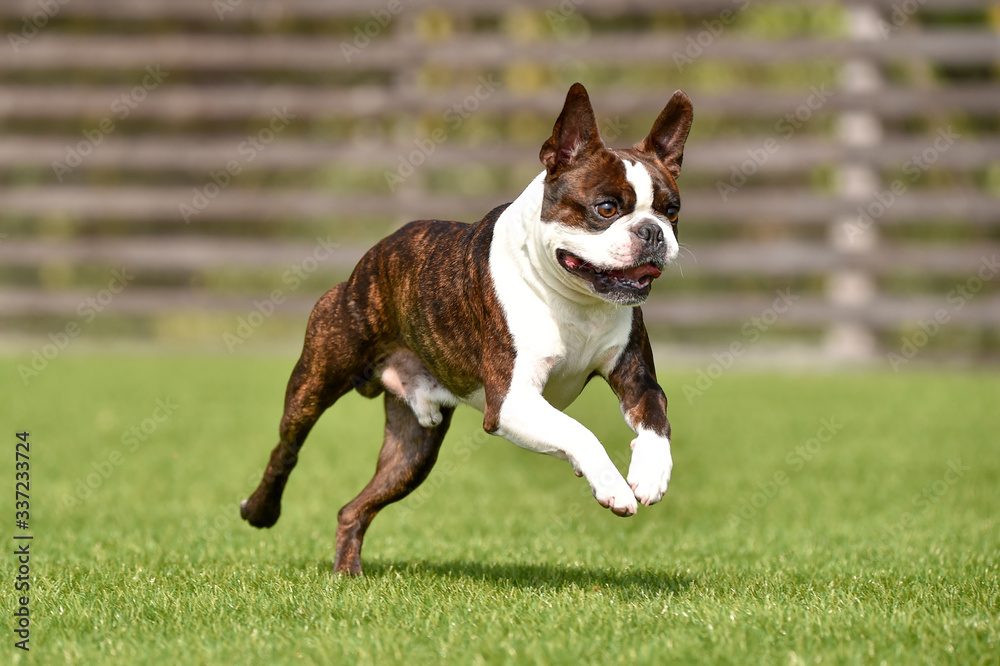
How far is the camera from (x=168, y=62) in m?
13.1

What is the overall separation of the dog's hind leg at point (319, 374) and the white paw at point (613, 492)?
127cm

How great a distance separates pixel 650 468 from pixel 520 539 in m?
1.86

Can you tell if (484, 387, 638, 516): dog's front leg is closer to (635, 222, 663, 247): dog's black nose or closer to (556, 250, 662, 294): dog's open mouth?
(556, 250, 662, 294): dog's open mouth

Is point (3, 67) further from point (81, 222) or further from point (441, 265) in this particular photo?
point (441, 265)

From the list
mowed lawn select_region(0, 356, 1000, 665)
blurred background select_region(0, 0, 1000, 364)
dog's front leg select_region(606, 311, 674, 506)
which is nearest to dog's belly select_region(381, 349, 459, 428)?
mowed lawn select_region(0, 356, 1000, 665)

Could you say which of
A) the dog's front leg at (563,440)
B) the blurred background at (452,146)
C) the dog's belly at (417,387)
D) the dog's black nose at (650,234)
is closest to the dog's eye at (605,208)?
the dog's black nose at (650,234)

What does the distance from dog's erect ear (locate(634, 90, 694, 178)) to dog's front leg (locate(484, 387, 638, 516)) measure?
0.82 m

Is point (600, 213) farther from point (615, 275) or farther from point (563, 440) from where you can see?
point (563, 440)

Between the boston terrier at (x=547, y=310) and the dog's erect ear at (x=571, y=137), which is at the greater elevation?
the dog's erect ear at (x=571, y=137)

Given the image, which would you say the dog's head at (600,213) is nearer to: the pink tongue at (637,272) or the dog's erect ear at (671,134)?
the pink tongue at (637,272)

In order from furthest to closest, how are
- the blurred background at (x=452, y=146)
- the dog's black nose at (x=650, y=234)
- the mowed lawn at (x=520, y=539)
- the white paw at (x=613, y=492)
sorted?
the blurred background at (x=452, y=146), the dog's black nose at (x=650, y=234), the white paw at (x=613, y=492), the mowed lawn at (x=520, y=539)

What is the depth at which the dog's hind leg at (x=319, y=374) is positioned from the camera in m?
4.26

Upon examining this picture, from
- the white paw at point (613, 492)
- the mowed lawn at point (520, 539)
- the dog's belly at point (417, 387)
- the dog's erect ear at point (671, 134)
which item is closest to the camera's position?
the mowed lawn at point (520, 539)

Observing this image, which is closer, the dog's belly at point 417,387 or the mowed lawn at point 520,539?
the mowed lawn at point 520,539
